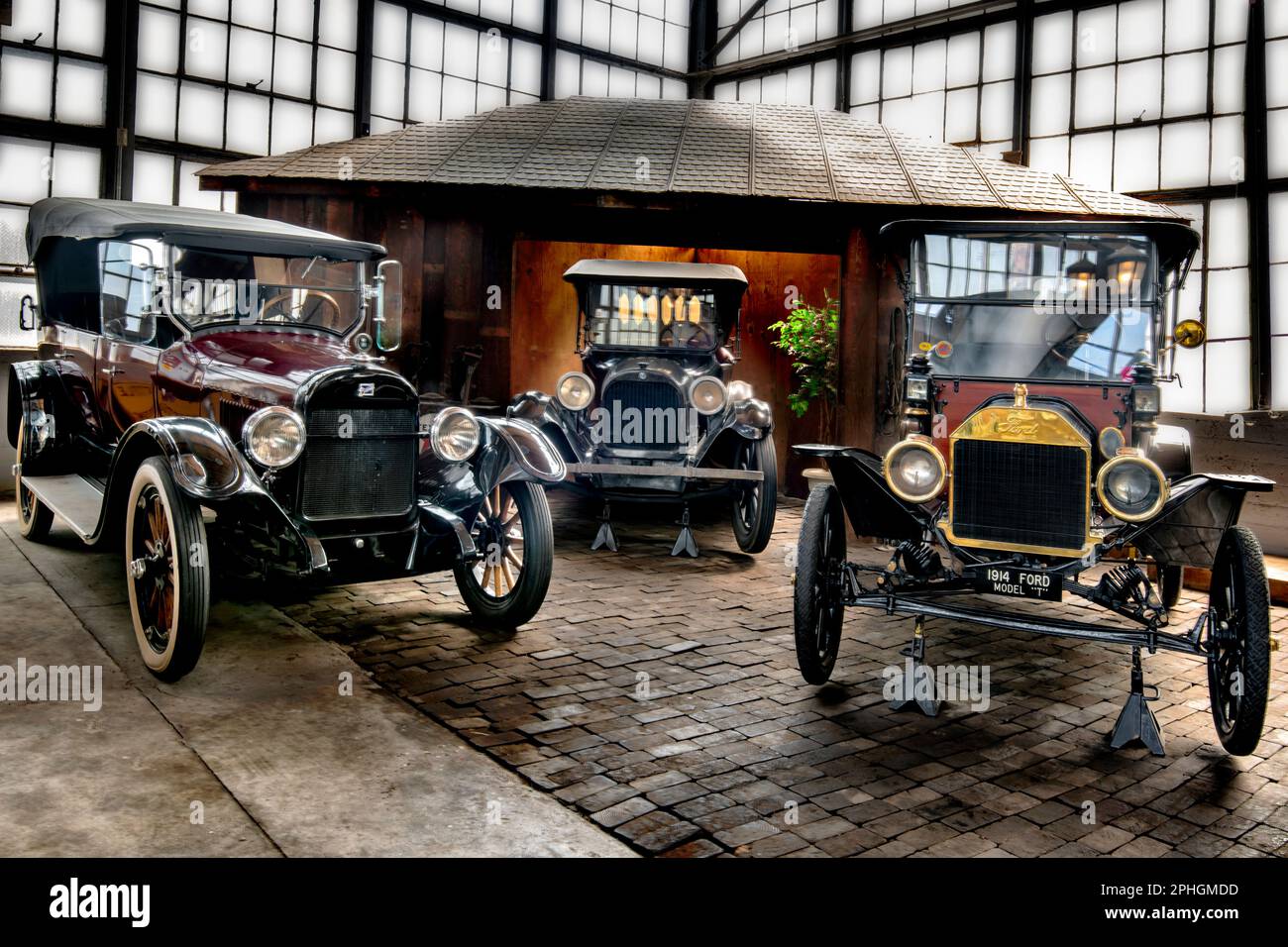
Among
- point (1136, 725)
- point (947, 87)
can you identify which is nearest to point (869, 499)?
point (1136, 725)

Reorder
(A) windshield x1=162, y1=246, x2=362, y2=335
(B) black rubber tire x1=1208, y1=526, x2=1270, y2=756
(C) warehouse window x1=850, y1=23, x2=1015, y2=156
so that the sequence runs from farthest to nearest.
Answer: (C) warehouse window x1=850, y1=23, x2=1015, y2=156 → (A) windshield x1=162, y1=246, x2=362, y2=335 → (B) black rubber tire x1=1208, y1=526, x2=1270, y2=756

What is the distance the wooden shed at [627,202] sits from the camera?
9.02 meters

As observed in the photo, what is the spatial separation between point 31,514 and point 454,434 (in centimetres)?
364

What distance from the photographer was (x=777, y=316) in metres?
11.1

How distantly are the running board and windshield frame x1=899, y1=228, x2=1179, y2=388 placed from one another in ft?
13.6

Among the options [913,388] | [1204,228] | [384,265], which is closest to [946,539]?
[913,388]

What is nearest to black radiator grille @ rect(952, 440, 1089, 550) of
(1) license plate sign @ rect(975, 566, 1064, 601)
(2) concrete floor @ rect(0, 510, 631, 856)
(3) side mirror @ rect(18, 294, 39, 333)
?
(1) license plate sign @ rect(975, 566, 1064, 601)

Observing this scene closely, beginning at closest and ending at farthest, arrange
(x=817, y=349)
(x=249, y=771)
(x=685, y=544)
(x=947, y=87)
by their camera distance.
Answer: (x=249, y=771) < (x=685, y=544) < (x=817, y=349) < (x=947, y=87)

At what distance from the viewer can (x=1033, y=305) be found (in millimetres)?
4883

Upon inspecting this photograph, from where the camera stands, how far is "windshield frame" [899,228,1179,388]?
4.72 metres

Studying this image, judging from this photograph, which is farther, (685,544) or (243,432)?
(685,544)

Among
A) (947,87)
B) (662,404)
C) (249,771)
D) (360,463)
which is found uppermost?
(947,87)

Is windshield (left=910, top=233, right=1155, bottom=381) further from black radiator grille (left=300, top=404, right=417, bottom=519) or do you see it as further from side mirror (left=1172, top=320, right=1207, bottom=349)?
black radiator grille (left=300, top=404, right=417, bottom=519)

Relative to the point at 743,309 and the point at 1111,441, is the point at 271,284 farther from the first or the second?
the point at 743,309
